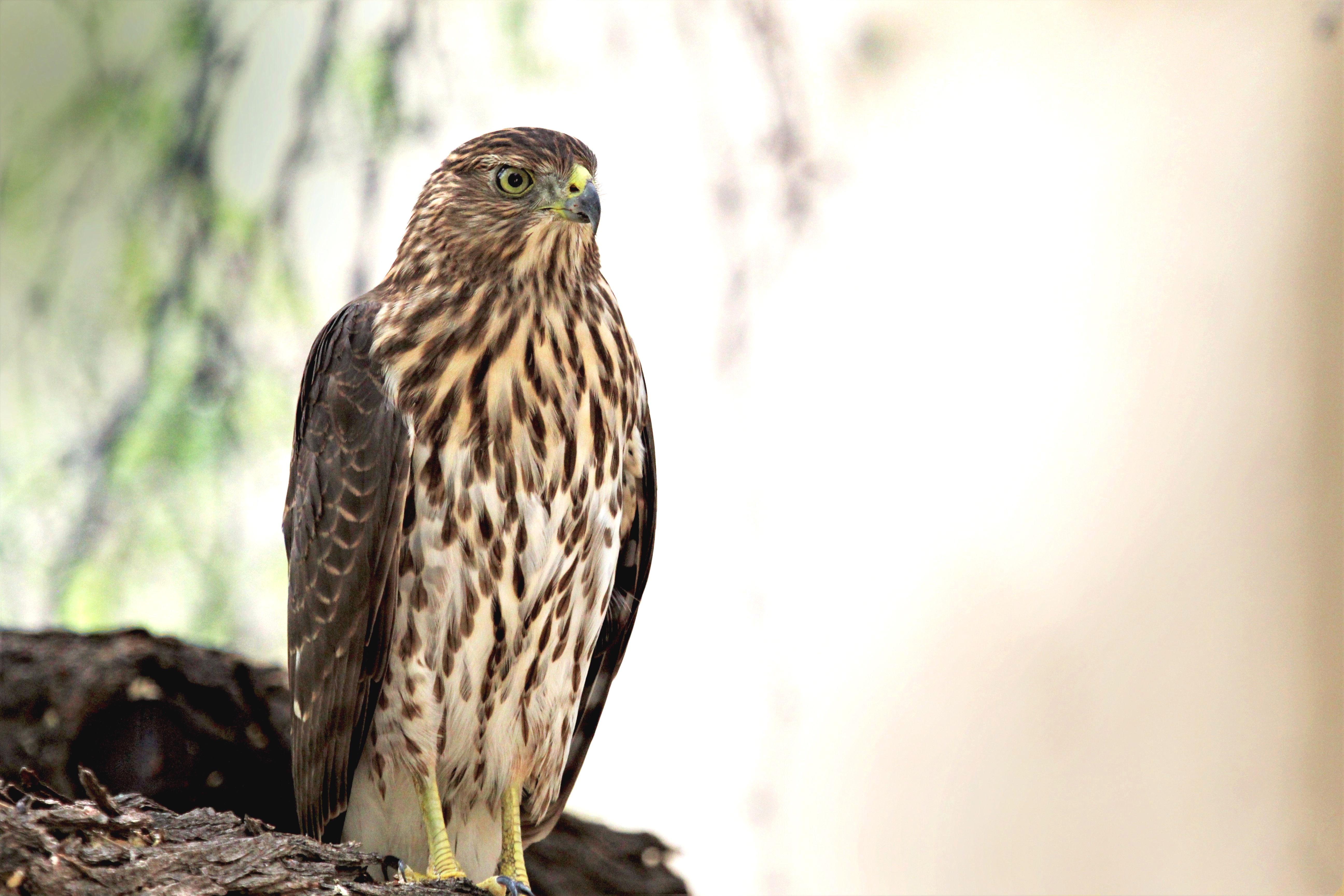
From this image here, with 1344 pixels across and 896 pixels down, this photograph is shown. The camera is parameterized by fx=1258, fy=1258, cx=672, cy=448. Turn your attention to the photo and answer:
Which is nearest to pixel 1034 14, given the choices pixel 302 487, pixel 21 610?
pixel 302 487

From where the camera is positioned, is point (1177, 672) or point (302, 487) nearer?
point (302, 487)

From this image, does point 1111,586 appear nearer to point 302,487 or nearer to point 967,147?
point 967,147

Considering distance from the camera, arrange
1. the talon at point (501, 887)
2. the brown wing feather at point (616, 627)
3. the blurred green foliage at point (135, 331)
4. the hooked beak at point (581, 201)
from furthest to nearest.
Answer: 1. the blurred green foliage at point (135, 331)
2. the brown wing feather at point (616, 627)
3. the hooked beak at point (581, 201)
4. the talon at point (501, 887)

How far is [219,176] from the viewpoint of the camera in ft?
9.89

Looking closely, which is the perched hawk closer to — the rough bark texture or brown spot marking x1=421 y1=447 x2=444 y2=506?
brown spot marking x1=421 y1=447 x2=444 y2=506

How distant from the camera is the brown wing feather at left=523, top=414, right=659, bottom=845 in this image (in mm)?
1953

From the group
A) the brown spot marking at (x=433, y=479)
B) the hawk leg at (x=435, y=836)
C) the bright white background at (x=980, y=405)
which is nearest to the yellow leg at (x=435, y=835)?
the hawk leg at (x=435, y=836)

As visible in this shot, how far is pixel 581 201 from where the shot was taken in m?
1.80

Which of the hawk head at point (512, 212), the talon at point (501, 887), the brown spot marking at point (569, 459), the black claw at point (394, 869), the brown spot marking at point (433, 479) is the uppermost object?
the hawk head at point (512, 212)

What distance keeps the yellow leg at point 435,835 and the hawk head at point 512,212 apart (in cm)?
74

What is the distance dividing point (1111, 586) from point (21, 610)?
2.65 m

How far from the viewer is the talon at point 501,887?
66.1 inches

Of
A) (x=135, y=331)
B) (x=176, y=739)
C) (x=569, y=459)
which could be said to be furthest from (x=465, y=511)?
(x=135, y=331)

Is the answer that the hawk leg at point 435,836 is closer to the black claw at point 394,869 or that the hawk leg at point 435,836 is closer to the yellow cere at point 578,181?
the black claw at point 394,869
